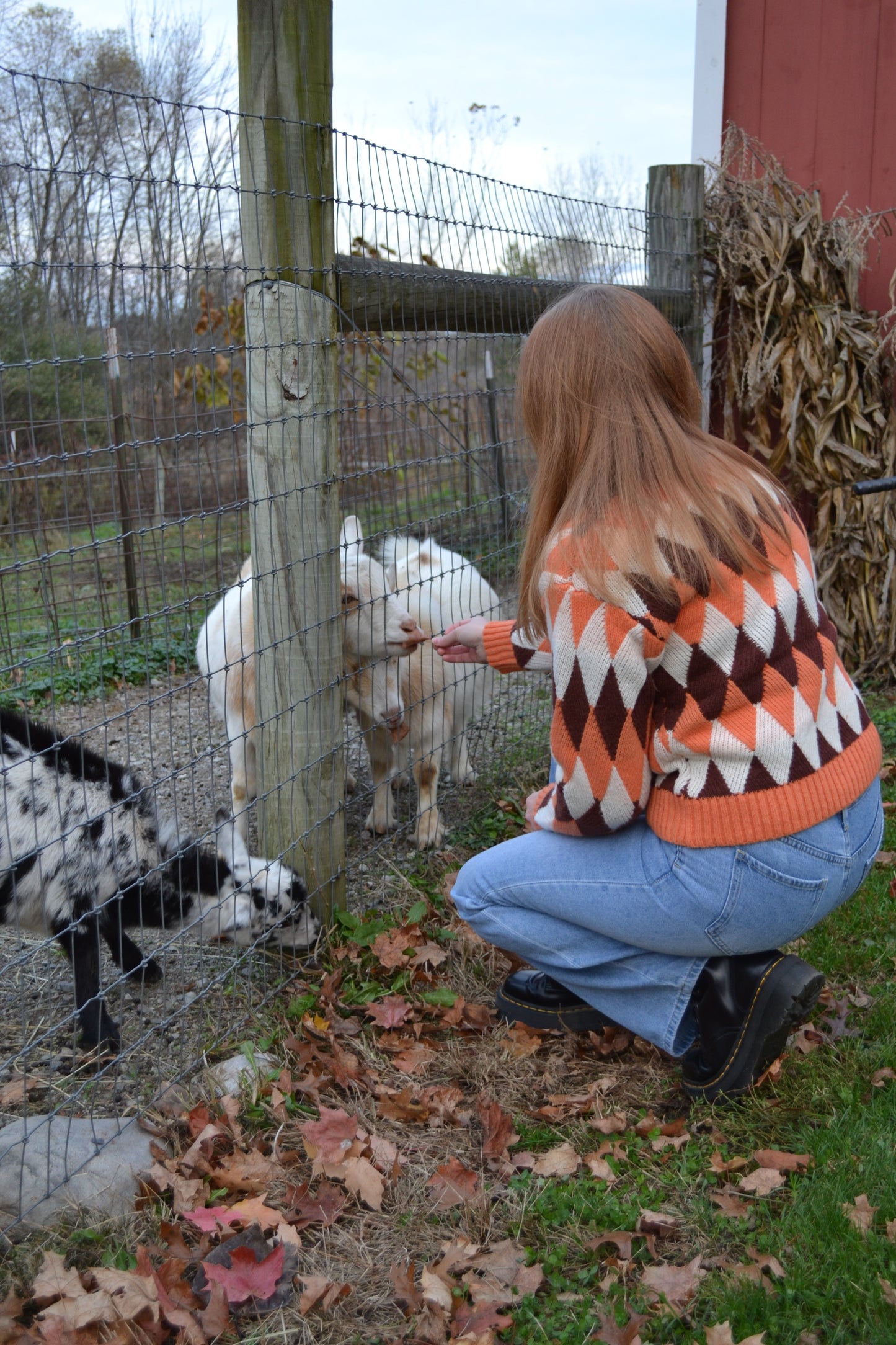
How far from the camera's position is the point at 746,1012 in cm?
262

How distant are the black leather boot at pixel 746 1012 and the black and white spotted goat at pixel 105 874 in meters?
1.32

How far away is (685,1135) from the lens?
261 centimetres

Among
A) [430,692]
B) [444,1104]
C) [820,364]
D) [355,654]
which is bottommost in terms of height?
[444,1104]

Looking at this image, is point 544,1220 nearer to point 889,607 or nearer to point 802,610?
point 802,610

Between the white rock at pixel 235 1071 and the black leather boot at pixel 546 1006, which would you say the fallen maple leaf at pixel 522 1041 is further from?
the white rock at pixel 235 1071

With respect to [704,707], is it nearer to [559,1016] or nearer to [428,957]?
[559,1016]

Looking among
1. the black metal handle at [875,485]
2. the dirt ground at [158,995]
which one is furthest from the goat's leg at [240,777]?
the black metal handle at [875,485]

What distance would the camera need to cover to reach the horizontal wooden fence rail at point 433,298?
3.27 metres

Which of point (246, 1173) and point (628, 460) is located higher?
point (628, 460)

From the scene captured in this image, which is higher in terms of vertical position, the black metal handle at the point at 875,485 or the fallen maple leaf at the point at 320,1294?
the black metal handle at the point at 875,485

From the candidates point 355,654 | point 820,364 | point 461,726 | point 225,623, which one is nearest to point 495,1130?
point 225,623

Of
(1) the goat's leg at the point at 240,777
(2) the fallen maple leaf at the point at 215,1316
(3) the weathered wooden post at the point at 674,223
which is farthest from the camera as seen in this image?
(3) the weathered wooden post at the point at 674,223

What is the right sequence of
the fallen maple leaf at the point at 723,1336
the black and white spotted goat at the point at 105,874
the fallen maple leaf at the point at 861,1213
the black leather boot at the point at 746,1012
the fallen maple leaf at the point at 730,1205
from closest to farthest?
1. the fallen maple leaf at the point at 723,1336
2. the fallen maple leaf at the point at 861,1213
3. the fallen maple leaf at the point at 730,1205
4. the black leather boot at the point at 746,1012
5. the black and white spotted goat at the point at 105,874

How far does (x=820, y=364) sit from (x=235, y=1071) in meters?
4.96
